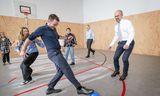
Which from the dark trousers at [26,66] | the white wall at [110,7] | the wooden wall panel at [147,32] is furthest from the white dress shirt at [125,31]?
the white wall at [110,7]

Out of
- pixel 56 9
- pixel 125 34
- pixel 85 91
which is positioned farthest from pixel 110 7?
pixel 85 91

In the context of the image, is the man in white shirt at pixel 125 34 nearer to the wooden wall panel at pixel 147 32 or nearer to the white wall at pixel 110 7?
the wooden wall panel at pixel 147 32

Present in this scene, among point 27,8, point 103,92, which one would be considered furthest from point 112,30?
point 103,92

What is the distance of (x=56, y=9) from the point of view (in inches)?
409

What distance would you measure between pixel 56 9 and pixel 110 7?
14.1 ft

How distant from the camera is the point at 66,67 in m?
2.27

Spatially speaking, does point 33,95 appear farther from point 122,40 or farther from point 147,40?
point 147,40

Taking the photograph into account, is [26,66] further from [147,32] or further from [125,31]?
[147,32]

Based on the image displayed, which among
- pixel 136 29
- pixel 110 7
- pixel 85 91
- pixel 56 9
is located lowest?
pixel 85 91

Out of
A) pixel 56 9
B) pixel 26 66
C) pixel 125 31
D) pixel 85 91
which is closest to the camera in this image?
pixel 85 91

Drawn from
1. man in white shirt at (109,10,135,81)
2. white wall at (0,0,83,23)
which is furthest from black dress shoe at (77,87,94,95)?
white wall at (0,0,83,23)

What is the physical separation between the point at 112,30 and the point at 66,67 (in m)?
7.86

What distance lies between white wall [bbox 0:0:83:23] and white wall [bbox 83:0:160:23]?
2.55 feet

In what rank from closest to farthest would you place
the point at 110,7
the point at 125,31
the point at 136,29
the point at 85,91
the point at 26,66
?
the point at 85,91 < the point at 125,31 < the point at 26,66 < the point at 136,29 < the point at 110,7
